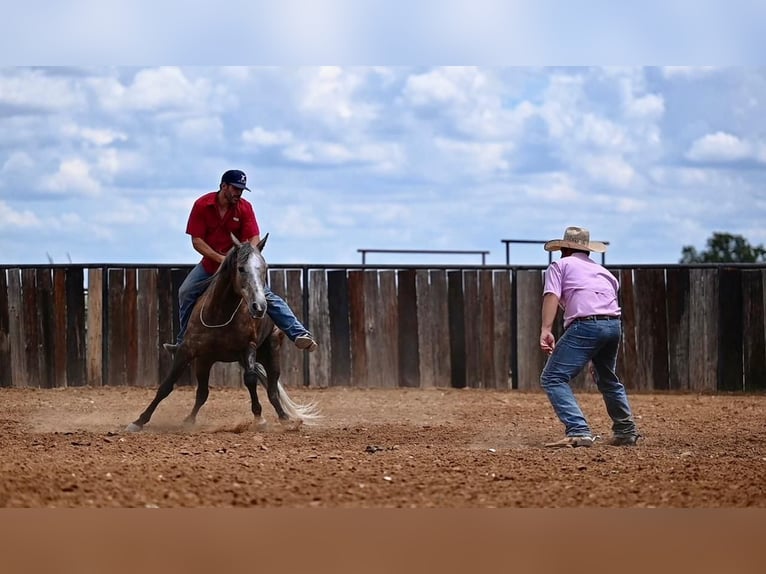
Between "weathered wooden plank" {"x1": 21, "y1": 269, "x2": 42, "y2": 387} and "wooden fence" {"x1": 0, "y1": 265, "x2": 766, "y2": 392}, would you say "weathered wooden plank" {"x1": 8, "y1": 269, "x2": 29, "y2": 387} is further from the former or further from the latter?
"wooden fence" {"x1": 0, "y1": 265, "x2": 766, "y2": 392}

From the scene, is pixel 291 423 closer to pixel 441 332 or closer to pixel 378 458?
pixel 378 458

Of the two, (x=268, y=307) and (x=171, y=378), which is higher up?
(x=268, y=307)

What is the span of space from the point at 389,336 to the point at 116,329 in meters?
3.77

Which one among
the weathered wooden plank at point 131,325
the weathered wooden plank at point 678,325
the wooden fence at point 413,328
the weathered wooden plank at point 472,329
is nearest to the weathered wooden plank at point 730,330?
the wooden fence at point 413,328

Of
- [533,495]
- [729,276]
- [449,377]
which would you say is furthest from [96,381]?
[533,495]

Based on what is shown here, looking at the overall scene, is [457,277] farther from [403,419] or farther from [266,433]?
[266,433]

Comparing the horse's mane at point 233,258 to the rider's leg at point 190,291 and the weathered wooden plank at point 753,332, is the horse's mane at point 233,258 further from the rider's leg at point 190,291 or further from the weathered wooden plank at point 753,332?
the weathered wooden plank at point 753,332

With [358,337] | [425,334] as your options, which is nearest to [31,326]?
[358,337]

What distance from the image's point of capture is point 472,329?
16.3 meters

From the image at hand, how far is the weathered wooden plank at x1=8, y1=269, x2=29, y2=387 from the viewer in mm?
16531

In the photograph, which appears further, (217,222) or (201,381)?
(201,381)

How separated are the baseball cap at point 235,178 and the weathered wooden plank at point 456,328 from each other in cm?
624

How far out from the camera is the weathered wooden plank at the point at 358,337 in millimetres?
16234

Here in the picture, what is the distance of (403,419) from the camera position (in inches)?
500
